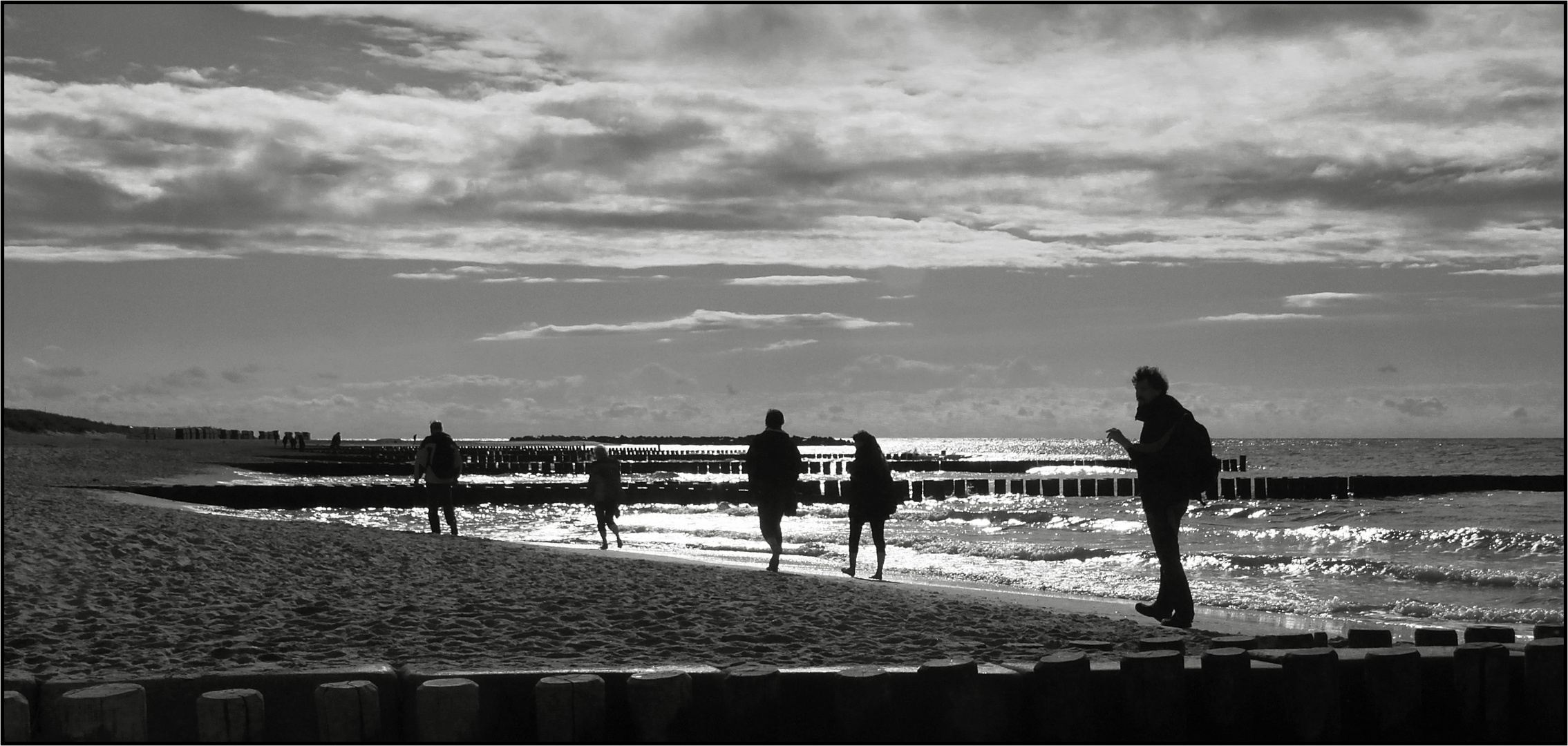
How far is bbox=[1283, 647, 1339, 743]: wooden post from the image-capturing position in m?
5.39

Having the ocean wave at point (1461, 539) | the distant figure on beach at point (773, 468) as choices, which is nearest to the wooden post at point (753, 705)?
the distant figure on beach at point (773, 468)

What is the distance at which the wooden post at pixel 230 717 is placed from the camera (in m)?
4.71

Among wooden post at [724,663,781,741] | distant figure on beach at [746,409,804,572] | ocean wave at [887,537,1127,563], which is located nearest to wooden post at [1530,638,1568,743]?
wooden post at [724,663,781,741]

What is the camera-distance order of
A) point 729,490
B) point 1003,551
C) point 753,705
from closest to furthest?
point 753,705
point 1003,551
point 729,490

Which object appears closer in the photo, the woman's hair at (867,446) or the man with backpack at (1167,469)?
the man with backpack at (1167,469)

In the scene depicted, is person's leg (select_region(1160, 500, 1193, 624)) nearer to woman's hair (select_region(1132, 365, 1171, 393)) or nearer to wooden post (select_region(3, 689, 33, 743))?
woman's hair (select_region(1132, 365, 1171, 393))

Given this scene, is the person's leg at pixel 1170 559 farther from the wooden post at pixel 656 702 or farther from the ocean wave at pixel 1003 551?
the ocean wave at pixel 1003 551

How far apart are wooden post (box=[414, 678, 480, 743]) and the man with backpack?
Result: 4627mm

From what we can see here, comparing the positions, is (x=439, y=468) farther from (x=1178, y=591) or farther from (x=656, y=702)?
(x=656, y=702)

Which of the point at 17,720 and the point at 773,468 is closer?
the point at 17,720

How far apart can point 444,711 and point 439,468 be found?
38.0ft

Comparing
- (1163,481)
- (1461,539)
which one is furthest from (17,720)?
(1461,539)

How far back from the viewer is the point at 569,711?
4.98 metres

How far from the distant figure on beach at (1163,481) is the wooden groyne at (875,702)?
274cm
